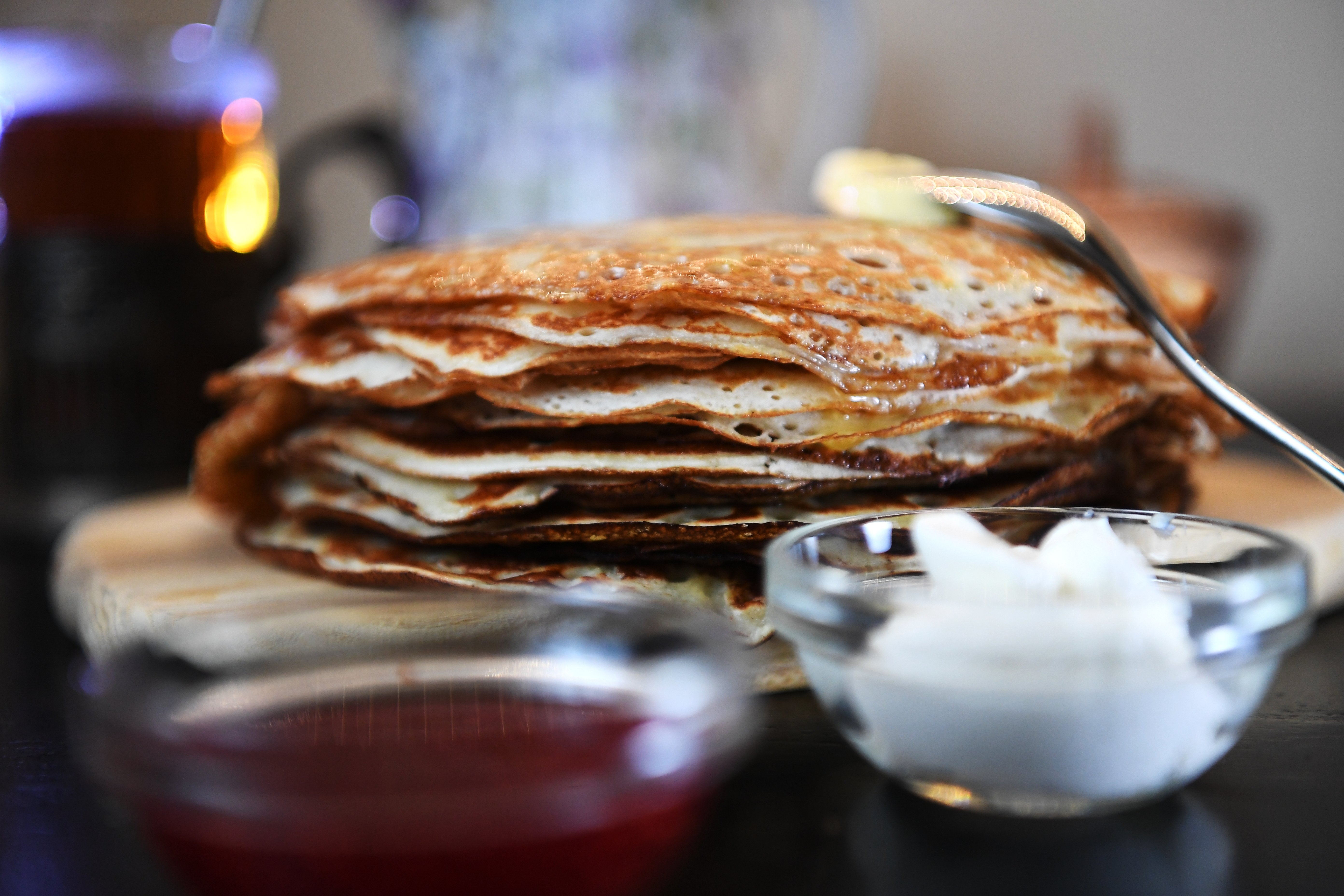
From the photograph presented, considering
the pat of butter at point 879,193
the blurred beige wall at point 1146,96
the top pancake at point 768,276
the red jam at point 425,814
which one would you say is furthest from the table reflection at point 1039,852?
the blurred beige wall at point 1146,96

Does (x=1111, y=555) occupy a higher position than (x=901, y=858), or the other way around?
(x=1111, y=555)

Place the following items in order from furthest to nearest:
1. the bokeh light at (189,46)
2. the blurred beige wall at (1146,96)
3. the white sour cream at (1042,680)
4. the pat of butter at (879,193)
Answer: the blurred beige wall at (1146,96)
the bokeh light at (189,46)
the pat of butter at (879,193)
the white sour cream at (1042,680)

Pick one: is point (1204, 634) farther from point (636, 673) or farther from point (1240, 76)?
point (1240, 76)

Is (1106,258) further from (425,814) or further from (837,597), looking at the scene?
(425,814)

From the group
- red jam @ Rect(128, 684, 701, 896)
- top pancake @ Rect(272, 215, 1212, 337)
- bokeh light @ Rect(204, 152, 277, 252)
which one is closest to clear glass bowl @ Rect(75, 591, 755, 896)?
red jam @ Rect(128, 684, 701, 896)

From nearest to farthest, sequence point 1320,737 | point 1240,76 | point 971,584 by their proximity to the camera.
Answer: point 971,584 → point 1320,737 → point 1240,76

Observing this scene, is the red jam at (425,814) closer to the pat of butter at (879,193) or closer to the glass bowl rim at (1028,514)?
the glass bowl rim at (1028,514)

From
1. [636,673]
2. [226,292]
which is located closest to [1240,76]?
[226,292]
